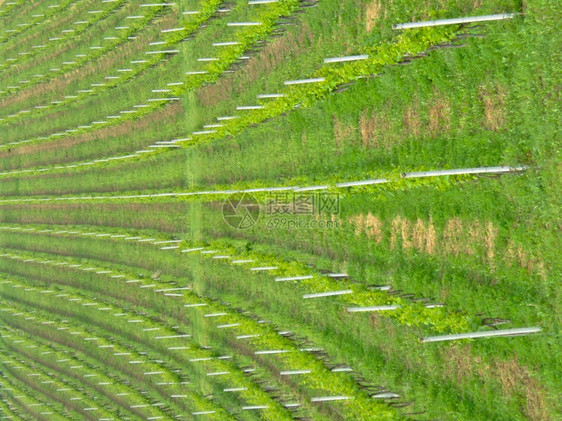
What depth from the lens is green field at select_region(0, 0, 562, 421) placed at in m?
13.6

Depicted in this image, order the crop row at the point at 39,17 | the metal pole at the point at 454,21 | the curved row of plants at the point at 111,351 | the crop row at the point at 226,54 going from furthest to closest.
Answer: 1. the crop row at the point at 39,17
2. the curved row of plants at the point at 111,351
3. the crop row at the point at 226,54
4. the metal pole at the point at 454,21

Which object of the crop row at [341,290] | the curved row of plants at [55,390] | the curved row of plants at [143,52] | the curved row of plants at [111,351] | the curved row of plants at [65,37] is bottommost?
the curved row of plants at [55,390]

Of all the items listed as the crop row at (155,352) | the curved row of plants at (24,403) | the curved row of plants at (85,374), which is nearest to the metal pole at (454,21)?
the crop row at (155,352)

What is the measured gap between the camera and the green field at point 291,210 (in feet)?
44.8

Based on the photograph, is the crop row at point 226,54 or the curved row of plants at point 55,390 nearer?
the crop row at point 226,54

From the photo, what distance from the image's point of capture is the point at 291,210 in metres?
19.5

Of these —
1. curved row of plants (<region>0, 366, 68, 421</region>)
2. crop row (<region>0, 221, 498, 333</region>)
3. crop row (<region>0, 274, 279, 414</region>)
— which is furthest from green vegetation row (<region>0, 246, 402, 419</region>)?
curved row of plants (<region>0, 366, 68, 421</region>)

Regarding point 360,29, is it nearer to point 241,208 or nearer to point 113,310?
point 241,208

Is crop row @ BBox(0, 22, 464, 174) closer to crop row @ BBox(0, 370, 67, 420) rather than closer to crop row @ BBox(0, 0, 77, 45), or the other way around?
crop row @ BBox(0, 0, 77, 45)

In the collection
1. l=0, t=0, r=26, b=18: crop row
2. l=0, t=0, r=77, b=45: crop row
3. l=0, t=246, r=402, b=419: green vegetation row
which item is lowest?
l=0, t=246, r=402, b=419: green vegetation row

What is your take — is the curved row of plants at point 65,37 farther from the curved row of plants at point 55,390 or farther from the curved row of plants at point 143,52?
the curved row of plants at point 55,390

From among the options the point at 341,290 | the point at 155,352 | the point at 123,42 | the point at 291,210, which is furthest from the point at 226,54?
the point at 155,352

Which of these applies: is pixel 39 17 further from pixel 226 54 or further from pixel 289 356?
pixel 289 356

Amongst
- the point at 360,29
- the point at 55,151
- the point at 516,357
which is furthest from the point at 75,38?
the point at 516,357
